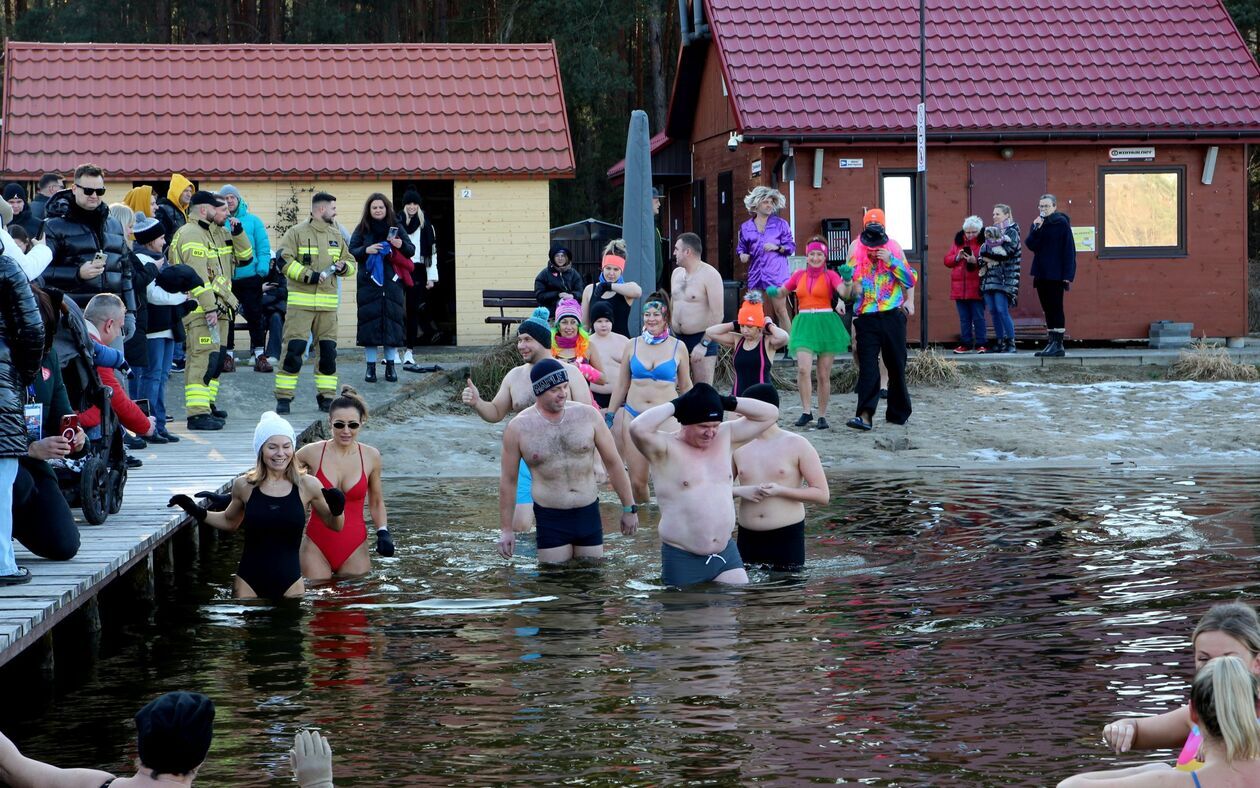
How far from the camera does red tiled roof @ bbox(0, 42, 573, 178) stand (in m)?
23.2

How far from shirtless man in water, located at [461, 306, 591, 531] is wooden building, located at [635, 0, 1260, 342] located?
10.6m

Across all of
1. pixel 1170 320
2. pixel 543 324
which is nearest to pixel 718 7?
pixel 1170 320

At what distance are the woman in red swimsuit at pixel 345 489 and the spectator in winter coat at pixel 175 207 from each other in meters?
7.55

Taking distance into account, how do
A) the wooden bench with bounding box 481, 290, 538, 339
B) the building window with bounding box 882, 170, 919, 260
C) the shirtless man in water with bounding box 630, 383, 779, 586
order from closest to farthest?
the shirtless man in water with bounding box 630, 383, 779, 586, the wooden bench with bounding box 481, 290, 538, 339, the building window with bounding box 882, 170, 919, 260

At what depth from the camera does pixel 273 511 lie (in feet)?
30.2

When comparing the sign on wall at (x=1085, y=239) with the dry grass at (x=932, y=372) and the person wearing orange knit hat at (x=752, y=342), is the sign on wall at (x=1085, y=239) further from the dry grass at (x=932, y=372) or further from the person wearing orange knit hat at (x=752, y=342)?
the person wearing orange knit hat at (x=752, y=342)

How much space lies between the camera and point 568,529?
416 inches

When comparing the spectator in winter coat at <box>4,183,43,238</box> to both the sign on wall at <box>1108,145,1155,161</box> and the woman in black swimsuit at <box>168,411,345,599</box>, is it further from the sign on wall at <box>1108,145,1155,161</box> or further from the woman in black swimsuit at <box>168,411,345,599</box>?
the sign on wall at <box>1108,145,1155,161</box>

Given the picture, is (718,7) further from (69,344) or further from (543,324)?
(69,344)

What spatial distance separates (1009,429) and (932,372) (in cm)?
201

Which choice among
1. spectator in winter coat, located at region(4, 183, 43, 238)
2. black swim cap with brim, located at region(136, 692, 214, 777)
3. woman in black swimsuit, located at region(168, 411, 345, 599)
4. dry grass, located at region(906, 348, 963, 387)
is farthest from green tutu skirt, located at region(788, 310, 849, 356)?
black swim cap with brim, located at region(136, 692, 214, 777)

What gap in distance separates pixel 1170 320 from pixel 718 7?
7833 millimetres

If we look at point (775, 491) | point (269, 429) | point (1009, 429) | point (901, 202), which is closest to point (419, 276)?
point (901, 202)

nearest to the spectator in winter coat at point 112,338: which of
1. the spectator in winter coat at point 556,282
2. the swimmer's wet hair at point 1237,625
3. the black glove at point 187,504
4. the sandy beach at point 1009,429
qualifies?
the black glove at point 187,504
